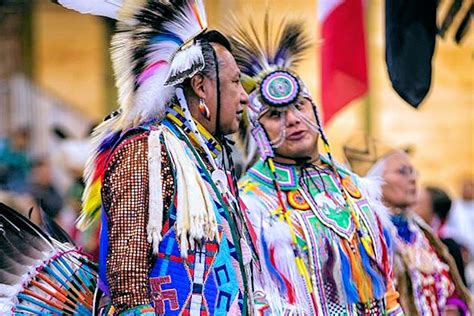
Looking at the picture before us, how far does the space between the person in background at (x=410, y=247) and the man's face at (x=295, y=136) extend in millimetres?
859

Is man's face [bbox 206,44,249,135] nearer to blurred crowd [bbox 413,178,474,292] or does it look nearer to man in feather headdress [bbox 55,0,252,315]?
man in feather headdress [bbox 55,0,252,315]

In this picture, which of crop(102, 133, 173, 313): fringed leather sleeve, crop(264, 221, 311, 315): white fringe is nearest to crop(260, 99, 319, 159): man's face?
crop(264, 221, 311, 315): white fringe

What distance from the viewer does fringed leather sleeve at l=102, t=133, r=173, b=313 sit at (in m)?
4.00

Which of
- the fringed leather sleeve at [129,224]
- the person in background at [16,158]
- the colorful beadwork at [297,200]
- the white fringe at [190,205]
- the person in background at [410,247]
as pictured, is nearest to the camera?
the fringed leather sleeve at [129,224]

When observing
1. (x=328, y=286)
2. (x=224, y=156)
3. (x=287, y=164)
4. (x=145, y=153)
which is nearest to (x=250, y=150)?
(x=287, y=164)

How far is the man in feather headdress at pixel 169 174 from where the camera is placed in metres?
4.06

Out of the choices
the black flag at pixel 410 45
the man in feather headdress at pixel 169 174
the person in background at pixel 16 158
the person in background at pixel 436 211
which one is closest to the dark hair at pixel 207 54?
the man in feather headdress at pixel 169 174

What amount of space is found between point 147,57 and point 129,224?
65 cm

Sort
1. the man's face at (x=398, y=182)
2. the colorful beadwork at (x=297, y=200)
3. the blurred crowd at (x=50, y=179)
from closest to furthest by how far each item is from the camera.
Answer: the colorful beadwork at (x=297, y=200)
the man's face at (x=398, y=182)
the blurred crowd at (x=50, y=179)

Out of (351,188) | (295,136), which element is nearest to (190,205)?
(295,136)

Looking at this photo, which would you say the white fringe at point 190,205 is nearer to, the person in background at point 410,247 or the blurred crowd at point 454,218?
the person in background at point 410,247

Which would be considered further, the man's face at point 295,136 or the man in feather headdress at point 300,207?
the man's face at point 295,136

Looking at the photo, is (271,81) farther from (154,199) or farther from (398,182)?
(154,199)

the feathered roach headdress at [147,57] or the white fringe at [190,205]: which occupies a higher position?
the feathered roach headdress at [147,57]
